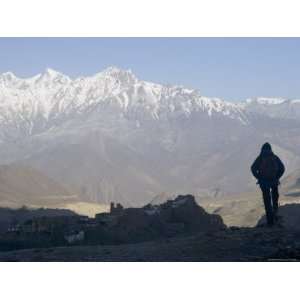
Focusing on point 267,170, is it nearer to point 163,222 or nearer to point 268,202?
point 268,202

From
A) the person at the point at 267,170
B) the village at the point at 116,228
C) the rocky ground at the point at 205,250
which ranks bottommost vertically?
the rocky ground at the point at 205,250

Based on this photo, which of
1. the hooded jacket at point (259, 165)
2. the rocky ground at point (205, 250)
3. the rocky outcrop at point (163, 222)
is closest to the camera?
the rocky ground at point (205, 250)

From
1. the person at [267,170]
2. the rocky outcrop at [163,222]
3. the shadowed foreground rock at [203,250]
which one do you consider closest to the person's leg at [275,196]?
the person at [267,170]

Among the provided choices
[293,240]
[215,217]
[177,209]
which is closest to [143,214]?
[177,209]

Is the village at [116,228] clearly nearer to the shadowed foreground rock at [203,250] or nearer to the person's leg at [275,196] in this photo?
the shadowed foreground rock at [203,250]

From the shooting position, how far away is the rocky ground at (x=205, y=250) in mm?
13195

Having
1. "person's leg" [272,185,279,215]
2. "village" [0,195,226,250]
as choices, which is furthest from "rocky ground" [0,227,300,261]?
"village" [0,195,226,250]

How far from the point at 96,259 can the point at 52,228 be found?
13887mm

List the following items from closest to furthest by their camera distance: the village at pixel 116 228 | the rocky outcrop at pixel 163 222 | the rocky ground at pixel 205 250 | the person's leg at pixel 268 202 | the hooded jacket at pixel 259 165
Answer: the rocky ground at pixel 205 250
the hooded jacket at pixel 259 165
the person's leg at pixel 268 202
the village at pixel 116 228
the rocky outcrop at pixel 163 222

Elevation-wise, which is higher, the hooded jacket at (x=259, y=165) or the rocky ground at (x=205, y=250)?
the hooded jacket at (x=259, y=165)

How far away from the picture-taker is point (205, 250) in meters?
14.0

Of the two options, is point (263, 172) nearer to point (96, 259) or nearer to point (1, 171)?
point (96, 259)

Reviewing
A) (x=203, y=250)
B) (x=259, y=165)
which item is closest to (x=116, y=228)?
(x=259, y=165)

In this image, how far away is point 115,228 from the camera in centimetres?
2616
